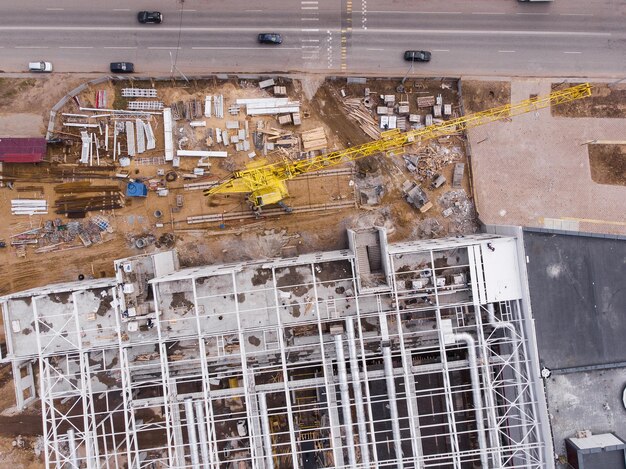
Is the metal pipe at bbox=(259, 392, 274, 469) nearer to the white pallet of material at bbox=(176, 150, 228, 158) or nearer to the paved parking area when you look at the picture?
the white pallet of material at bbox=(176, 150, 228, 158)

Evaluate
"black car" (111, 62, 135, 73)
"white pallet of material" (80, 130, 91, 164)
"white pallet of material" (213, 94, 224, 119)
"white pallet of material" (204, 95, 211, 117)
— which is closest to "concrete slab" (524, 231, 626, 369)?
"white pallet of material" (213, 94, 224, 119)

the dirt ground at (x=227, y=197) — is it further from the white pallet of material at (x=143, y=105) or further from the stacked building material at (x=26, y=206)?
the white pallet of material at (x=143, y=105)

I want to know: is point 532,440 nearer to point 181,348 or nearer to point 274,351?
point 274,351

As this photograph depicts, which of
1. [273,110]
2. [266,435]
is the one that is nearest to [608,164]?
[273,110]

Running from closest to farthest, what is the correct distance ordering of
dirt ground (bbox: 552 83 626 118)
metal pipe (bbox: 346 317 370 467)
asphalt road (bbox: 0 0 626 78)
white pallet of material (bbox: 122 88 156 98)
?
1. metal pipe (bbox: 346 317 370 467)
2. white pallet of material (bbox: 122 88 156 98)
3. asphalt road (bbox: 0 0 626 78)
4. dirt ground (bbox: 552 83 626 118)

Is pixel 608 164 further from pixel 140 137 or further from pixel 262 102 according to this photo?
pixel 140 137

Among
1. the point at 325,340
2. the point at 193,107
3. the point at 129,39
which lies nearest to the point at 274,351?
the point at 325,340
